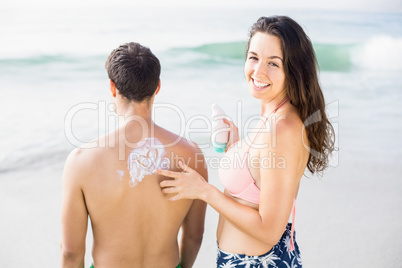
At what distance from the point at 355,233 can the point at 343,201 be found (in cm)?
61

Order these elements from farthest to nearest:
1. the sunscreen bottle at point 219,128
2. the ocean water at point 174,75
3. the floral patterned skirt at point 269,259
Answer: the ocean water at point 174,75
the sunscreen bottle at point 219,128
the floral patterned skirt at point 269,259

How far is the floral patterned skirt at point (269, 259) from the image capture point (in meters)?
2.18

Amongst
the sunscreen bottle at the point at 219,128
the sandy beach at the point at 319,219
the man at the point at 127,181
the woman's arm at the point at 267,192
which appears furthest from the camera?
the sandy beach at the point at 319,219

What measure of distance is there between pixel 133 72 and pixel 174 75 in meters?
10.4

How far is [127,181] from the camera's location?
2.12m

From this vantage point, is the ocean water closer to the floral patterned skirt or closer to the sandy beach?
the sandy beach

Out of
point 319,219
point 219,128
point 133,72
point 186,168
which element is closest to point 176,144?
point 186,168

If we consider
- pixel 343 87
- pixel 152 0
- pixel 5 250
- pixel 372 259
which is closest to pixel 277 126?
pixel 372 259

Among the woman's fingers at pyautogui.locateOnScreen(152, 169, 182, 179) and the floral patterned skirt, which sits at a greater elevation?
the woman's fingers at pyautogui.locateOnScreen(152, 169, 182, 179)

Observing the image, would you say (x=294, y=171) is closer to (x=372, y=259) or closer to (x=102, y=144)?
(x=102, y=144)

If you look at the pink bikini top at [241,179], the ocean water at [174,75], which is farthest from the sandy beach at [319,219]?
the pink bikini top at [241,179]

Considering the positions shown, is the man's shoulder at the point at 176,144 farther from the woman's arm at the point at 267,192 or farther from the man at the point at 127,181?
the woman's arm at the point at 267,192

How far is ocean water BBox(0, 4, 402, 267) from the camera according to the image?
21.5 ft

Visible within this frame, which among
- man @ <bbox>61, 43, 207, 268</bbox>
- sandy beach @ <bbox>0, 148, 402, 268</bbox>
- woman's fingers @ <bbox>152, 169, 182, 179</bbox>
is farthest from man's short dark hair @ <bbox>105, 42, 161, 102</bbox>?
sandy beach @ <bbox>0, 148, 402, 268</bbox>
